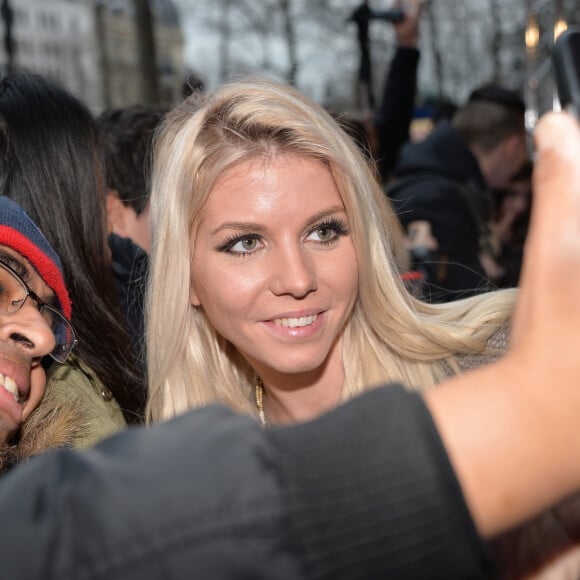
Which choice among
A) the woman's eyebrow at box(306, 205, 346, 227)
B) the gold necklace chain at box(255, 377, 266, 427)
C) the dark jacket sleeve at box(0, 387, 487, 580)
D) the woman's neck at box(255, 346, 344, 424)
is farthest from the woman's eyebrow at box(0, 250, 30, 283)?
Answer: the dark jacket sleeve at box(0, 387, 487, 580)

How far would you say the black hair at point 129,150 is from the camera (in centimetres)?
358

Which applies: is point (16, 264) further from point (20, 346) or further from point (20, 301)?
point (20, 346)

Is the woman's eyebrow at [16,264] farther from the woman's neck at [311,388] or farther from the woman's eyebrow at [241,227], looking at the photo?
the woman's neck at [311,388]

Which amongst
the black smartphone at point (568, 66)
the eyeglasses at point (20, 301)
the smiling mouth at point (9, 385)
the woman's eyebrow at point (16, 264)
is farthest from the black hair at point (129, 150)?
the black smartphone at point (568, 66)

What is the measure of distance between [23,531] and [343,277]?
5.15ft

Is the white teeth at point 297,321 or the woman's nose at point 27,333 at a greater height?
the woman's nose at point 27,333

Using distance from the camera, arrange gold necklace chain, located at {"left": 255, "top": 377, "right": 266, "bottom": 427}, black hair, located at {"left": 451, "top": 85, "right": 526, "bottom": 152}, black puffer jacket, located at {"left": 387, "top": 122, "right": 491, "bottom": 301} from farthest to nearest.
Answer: black hair, located at {"left": 451, "top": 85, "right": 526, "bottom": 152} < black puffer jacket, located at {"left": 387, "top": 122, "right": 491, "bottom": 301} < gold necklace chain, located at {"left": 255, "top": 377, "right": 266, "bottom": 427}

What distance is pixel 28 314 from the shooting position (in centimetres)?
170

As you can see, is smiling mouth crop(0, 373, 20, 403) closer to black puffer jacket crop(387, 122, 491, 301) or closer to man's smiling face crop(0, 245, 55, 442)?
man's smiling face crop(0, 245, 55, 442)

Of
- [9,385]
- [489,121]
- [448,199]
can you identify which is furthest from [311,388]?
[489,121]

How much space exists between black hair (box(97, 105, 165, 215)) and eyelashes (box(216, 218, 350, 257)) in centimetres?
139

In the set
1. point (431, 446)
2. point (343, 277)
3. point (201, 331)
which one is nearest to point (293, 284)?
point (343, 277)

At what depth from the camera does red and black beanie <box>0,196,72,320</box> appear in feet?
5.56

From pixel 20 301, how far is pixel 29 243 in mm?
126
